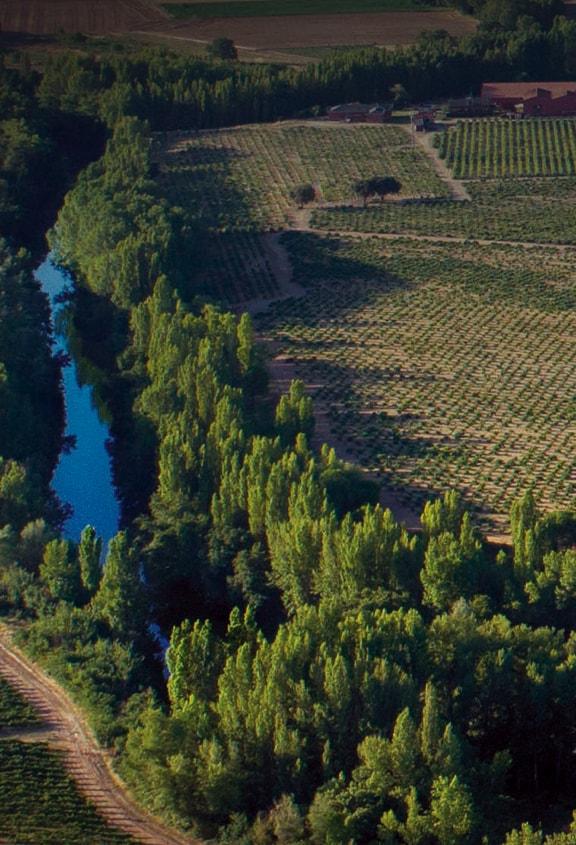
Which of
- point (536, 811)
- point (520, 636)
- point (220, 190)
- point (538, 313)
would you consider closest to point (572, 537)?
point (520, 636)

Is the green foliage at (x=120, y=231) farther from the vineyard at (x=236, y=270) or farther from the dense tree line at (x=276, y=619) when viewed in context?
the dense tree line at (x=276, y=619)

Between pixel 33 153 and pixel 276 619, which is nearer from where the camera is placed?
pixel 276 619

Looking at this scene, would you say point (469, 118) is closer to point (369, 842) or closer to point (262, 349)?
point (262, 349)

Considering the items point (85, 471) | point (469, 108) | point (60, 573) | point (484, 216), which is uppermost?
point (469, 108)

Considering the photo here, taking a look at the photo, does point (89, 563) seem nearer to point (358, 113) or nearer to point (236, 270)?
point (236, 270)

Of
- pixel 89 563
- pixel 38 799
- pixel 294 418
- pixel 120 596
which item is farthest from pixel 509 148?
pixel 38 799
